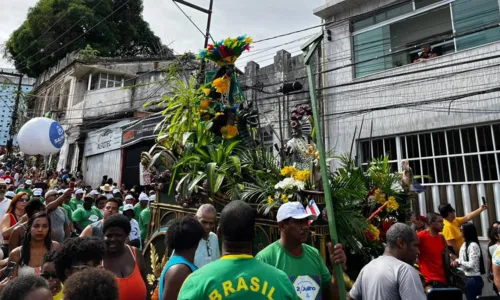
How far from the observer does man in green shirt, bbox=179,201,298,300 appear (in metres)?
1.61

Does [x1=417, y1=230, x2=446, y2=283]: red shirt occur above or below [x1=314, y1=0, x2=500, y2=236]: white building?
below

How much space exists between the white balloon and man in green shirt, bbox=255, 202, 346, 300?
7434 mm

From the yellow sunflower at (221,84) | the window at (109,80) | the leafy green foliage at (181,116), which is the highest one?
the window at (109,80)

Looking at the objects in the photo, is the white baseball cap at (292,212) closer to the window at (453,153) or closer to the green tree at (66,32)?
the window at (453,153)

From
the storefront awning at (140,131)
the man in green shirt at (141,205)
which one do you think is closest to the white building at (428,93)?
the man in green shirt at (141,205)

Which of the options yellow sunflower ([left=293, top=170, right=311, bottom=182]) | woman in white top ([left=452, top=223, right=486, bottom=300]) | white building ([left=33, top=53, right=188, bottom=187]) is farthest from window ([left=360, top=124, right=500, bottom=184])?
white building ([left=33, top=53, right=188, bottom=187])

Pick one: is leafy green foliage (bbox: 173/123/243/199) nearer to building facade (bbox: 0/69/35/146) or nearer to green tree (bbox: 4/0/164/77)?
green tree (bbox: 4/0/164/77)

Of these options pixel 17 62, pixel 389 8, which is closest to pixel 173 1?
pixel 389 8

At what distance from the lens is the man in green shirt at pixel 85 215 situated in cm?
620

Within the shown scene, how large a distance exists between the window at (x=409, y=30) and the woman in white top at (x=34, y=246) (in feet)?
24.7

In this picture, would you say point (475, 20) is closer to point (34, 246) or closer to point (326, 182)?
point (326, 182)

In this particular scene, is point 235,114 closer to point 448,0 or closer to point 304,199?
point 304,199

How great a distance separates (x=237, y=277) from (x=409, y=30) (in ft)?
32.8

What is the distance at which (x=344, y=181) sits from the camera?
373 cm
